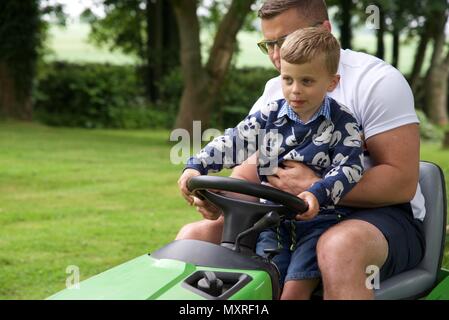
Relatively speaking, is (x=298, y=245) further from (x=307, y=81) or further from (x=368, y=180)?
(x=307, y=81)

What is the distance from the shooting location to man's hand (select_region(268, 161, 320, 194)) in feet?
8.79

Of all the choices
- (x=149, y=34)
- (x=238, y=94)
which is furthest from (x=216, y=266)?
(x=149, y=34)

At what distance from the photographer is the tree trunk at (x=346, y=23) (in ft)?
76.7

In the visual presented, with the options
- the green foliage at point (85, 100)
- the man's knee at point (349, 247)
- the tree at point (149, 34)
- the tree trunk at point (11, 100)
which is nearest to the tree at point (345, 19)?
the tree at point (149, 34)

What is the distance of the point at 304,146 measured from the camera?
2.71 m

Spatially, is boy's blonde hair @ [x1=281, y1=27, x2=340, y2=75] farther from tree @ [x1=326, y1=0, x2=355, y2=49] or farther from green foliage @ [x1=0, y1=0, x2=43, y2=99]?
tree @ [x1=326, y1=0, x2=355, y2=49]

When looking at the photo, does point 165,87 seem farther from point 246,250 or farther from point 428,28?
point 246,250

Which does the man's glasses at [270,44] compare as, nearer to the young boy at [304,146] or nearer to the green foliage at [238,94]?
the young boy at [304,146]

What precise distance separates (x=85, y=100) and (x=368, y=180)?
1816cm

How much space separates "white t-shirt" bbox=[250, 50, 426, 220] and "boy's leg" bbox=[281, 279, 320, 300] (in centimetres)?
53

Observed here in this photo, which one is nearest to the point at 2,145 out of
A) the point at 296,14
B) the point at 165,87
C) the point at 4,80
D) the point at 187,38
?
the point at 187,38

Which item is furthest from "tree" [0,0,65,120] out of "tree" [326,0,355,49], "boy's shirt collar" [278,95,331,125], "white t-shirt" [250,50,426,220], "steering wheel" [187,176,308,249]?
"steering wheel" [187,176,308,249]

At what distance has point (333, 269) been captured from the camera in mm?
2455
